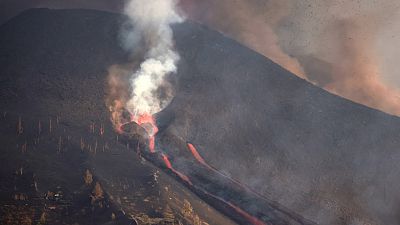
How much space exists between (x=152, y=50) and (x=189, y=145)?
35.9 feet

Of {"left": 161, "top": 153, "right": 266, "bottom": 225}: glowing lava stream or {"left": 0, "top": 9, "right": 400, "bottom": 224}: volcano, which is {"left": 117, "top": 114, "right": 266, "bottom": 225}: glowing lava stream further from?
{"left": 0, "top": 9, "right": 400, "bottom": 224}: volcano

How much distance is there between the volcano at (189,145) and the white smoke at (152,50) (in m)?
1.14

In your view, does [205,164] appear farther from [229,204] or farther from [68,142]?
[68,142]

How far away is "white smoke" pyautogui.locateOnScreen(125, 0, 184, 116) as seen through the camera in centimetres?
2605

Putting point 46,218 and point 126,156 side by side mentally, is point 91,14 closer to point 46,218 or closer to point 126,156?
point 126,156

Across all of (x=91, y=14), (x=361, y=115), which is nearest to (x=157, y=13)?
(x=91, y=14)

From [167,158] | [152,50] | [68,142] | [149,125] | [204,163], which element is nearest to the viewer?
[68,142]

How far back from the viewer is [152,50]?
30.1 meters

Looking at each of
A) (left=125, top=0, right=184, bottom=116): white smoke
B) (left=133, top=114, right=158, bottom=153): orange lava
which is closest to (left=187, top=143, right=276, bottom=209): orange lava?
(left=133, top=114, right=158, bottom=153): orange lava

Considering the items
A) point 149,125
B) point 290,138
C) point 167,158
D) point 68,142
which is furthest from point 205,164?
point 68,142

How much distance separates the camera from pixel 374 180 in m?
20.1

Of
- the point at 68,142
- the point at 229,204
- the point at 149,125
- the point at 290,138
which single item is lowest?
the point at 229,204

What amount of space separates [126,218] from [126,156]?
20.9 ft

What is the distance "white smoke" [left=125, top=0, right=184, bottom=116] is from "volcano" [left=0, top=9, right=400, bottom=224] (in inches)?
44.9
